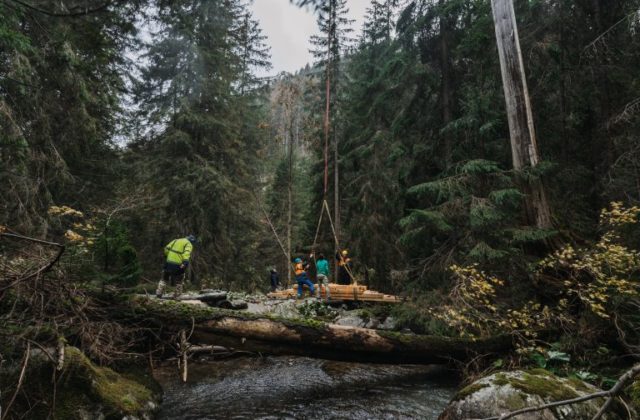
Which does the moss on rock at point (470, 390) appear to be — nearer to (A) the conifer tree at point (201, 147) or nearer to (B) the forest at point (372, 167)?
(B) the forest at point (372, 167)

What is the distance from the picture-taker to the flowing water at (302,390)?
549cm

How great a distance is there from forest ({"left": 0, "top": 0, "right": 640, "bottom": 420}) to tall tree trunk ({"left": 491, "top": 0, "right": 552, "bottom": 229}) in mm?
45

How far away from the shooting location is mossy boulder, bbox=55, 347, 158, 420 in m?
4.36

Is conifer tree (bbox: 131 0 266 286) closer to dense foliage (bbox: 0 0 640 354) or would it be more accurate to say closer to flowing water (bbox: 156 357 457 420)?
dense foliage (bbox: 0 0 640 354)

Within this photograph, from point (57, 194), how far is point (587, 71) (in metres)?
18.1

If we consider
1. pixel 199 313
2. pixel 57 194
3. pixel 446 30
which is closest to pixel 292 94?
pixel 446 30

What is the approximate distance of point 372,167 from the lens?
17922 mm

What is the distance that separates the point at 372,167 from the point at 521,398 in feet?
46.8

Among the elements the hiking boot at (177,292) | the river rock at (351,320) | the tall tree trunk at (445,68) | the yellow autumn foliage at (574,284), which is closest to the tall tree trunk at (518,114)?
the yellow autumn foliage at (574,284)

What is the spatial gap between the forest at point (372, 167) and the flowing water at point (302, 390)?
1.06 m

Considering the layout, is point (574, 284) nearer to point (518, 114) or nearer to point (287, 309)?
point (518, 114)

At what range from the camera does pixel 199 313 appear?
627 cm

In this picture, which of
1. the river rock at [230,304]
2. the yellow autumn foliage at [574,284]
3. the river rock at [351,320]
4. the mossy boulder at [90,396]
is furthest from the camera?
the river rock at [351,320]

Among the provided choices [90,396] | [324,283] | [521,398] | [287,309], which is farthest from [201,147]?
[521,398]
